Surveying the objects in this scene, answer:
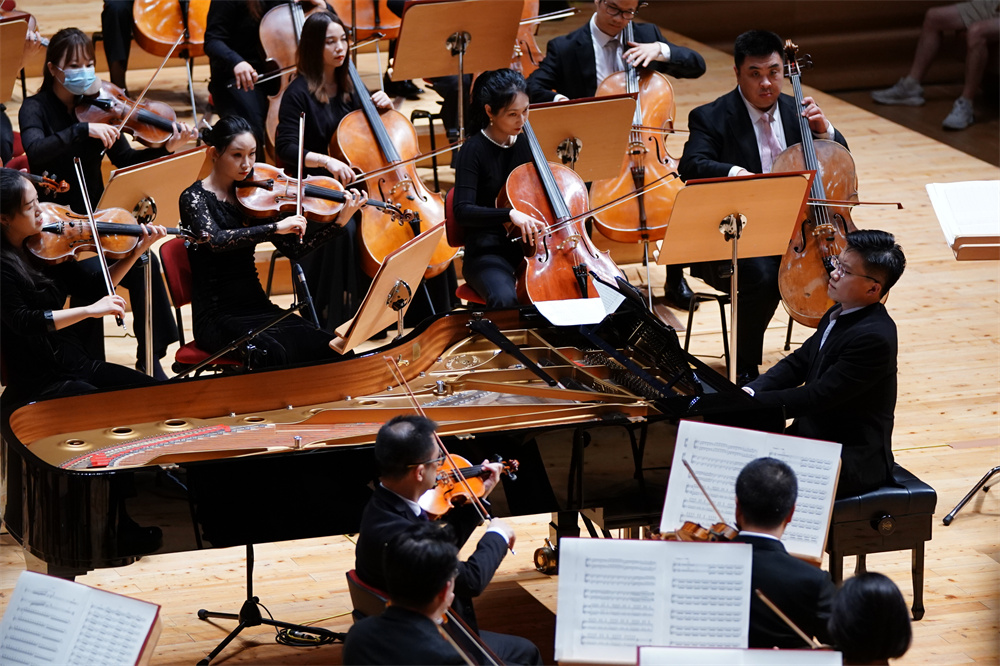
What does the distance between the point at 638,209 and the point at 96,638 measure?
2864 mm

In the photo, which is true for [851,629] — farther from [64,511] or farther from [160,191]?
[160,191]

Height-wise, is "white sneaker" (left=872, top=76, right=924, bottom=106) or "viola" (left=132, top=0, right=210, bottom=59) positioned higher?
"viola" (left=132, top=0, right=210, bottom=59)

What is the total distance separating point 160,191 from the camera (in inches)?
153

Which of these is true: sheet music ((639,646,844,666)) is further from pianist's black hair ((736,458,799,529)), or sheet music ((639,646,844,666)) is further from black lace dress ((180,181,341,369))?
black lace dress ((180,181,341,369))

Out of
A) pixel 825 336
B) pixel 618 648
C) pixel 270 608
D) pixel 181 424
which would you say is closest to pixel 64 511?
pixel 181 424

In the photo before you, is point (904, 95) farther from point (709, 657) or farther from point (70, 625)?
point (70, 625)

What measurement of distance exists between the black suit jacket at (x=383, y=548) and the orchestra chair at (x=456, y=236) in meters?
1.66

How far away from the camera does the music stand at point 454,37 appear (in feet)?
15.2

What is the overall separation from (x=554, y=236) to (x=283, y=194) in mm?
893

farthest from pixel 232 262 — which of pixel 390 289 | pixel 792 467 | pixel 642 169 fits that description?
pixel 792 467

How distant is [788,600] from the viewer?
235 centimetres

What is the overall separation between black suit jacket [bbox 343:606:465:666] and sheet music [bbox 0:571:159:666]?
1.28 feet

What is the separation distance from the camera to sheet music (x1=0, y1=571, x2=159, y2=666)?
2.24 m

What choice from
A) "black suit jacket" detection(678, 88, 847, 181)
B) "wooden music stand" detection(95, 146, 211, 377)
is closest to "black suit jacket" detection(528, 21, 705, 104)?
"black suit jacket" detection(678, 88, 847, 181)
